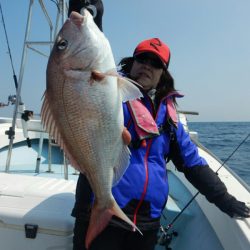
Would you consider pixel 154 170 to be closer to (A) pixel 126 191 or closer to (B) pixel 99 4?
(A) pixel 126 191

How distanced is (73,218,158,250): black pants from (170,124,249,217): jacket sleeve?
0.48 m

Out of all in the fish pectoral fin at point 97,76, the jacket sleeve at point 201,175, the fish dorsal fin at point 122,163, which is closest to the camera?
the fish pectoral fin at point 97,76

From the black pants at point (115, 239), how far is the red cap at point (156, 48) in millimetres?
1067

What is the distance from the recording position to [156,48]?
1998 mm

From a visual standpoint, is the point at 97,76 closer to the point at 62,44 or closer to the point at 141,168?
the point at 62,44

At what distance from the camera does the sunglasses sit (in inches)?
78.8

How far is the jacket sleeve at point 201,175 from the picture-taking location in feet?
7.14

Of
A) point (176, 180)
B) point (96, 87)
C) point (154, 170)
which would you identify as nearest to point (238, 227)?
point (154, 170)

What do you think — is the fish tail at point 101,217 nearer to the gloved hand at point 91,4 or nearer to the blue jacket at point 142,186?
the blue jacket at point 142,186

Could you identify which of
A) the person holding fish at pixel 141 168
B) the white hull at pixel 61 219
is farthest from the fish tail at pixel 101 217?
the white hull at pixel 61 219

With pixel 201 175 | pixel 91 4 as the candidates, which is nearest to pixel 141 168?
pixel 201 175

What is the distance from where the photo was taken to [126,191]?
6.12 ft

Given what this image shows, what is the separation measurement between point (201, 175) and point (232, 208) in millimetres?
334

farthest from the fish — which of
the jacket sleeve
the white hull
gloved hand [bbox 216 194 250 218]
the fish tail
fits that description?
gloved hand [bbox 216 194 250 218]
